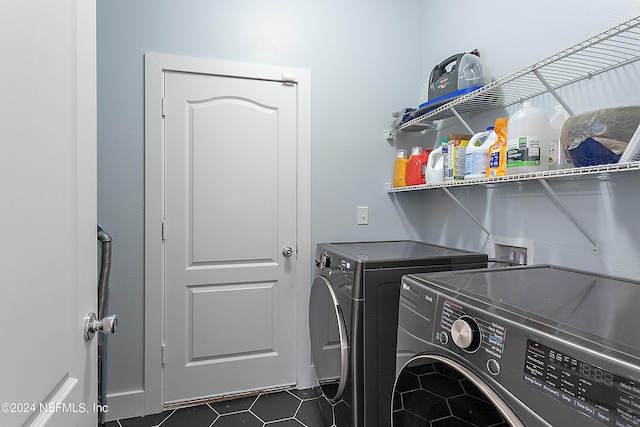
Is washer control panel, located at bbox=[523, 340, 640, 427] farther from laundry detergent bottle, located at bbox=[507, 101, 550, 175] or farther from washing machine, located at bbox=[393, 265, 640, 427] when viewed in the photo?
laundry detergent bottle, located at bbox=[507, 101, 550, 175]

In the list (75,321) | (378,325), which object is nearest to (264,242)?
(378,325)

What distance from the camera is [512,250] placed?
5.34 ft

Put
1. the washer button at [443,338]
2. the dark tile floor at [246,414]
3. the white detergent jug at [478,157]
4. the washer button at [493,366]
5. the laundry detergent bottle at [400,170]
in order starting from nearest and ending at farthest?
the washer button at [493,366] < the washer button at [443,338] < the white detergent jug at [478,157] < the dark tile floor at [246,414] < the laundry detergent bottle at [400,170]

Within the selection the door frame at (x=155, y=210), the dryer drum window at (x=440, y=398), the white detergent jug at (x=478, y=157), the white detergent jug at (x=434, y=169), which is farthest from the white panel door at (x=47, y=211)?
the white detergent jug at (x=434, y=169)

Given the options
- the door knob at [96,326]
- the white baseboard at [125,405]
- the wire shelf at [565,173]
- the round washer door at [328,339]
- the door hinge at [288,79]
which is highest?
the door hinge at [288,79]

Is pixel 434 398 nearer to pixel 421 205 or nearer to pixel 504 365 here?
pixel 504 365

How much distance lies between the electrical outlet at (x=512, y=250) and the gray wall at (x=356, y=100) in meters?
0.04

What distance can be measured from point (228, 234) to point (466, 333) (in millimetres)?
1574

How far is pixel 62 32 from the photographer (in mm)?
681

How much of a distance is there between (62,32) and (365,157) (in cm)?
180

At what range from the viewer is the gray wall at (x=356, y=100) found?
134 cm

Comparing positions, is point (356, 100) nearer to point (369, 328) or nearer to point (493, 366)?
point (369, 328)

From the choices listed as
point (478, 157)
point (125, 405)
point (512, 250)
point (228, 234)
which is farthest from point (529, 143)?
point (125, 405)

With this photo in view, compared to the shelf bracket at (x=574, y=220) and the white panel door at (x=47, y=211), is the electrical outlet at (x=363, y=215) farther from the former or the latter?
the white panel door at (x=47, y=211)
